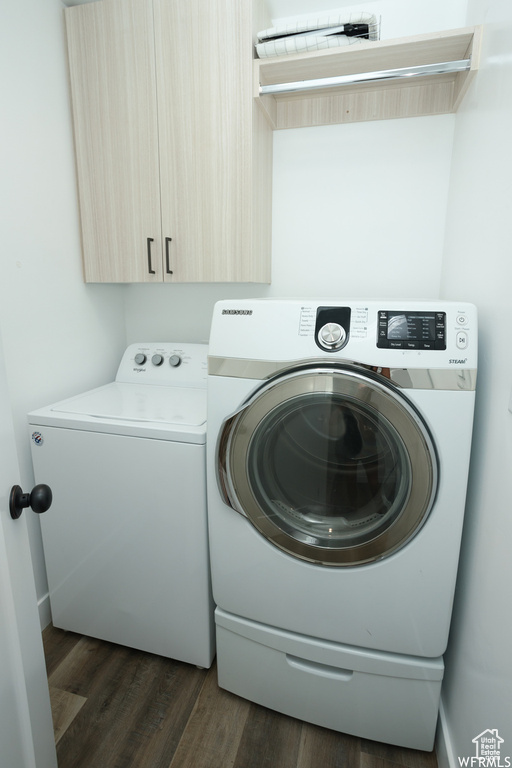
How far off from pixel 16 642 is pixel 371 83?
2.02 m

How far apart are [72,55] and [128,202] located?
584 mm

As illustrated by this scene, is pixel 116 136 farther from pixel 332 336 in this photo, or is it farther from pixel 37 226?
pixel 332 336

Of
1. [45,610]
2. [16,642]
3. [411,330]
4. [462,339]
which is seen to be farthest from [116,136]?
[45,610]

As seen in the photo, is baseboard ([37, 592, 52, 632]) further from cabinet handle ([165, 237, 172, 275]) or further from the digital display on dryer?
the digital display on dryer

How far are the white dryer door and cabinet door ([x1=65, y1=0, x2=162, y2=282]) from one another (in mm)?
905

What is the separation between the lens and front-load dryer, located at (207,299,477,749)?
0.99 m

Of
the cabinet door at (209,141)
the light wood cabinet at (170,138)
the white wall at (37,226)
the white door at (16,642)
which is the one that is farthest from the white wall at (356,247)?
the white door at (16,642)

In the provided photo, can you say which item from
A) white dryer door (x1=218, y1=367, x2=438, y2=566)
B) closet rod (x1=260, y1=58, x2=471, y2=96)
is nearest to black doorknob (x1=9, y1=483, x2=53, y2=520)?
white dryer door (x1=218, y1=367, x2=438, y2=566)

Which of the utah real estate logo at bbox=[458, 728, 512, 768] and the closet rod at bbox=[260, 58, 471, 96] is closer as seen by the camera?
the utah real estate logo at bbox=[458, 728, 512, 768]

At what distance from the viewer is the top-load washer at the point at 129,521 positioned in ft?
4.24

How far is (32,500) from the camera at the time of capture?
790mm

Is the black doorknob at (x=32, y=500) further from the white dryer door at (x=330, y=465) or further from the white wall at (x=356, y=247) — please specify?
the white wall at (x=356, y=247)

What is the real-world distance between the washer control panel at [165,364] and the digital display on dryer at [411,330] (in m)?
0.94

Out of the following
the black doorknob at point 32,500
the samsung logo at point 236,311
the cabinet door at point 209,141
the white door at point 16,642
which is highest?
the cabinet door at point 209,141
